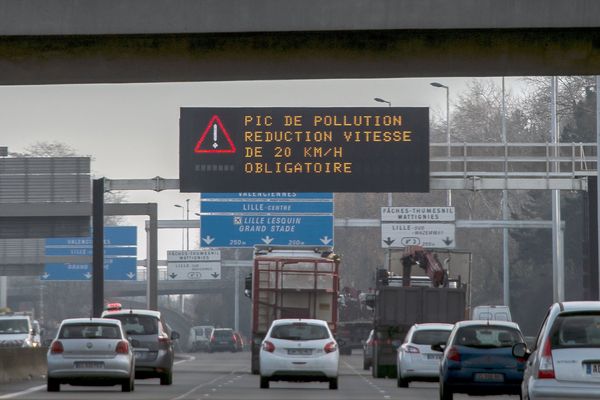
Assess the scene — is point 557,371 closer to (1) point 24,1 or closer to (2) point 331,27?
(2) point 331,27

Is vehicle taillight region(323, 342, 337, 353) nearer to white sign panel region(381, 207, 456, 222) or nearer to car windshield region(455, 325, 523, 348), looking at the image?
car windshield region(455, 325, 523, 348)

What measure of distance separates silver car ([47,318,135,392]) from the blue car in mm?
6336

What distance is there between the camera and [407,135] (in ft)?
146

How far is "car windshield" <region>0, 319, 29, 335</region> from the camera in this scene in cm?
5709

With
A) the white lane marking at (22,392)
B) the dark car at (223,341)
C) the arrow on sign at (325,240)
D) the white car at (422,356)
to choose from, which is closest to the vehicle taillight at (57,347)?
the white lane marking at (22,392)

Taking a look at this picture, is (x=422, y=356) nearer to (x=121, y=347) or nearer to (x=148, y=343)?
(x=148, y=343)

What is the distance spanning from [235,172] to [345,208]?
87.3 meters

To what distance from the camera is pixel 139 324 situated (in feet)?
119

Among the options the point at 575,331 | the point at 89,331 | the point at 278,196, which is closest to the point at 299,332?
the point at 89,331

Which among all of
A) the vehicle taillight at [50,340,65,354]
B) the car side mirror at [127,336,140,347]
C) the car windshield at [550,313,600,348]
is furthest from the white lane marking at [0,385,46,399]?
the car windshield at [550,313,600,348]

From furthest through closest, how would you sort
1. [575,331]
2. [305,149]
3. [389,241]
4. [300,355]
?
[389,241], [305,149], [300,355], [575,331]

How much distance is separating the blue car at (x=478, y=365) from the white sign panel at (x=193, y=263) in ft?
245

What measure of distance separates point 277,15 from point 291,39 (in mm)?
779

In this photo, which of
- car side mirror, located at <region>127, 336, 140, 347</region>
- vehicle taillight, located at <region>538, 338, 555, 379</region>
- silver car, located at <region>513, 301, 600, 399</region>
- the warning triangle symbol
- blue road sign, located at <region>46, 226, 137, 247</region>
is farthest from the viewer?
blue road sign, located at <region>46, 226, 137, 247</region>
